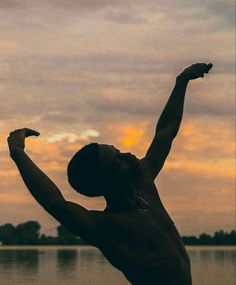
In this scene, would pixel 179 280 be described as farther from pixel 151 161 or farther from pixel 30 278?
pixel 30 278

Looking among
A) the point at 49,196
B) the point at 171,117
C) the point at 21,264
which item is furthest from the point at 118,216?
the point at 21,264

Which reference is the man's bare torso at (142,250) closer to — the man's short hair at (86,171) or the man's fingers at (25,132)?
the man's short hair at (86,171)

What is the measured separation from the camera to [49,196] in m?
5.09

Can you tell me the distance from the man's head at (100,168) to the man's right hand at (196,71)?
895mm

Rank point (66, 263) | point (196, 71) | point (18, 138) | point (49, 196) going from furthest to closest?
point (66, 263) < point (196, 71) < point (18, 138) < point (49, 196)

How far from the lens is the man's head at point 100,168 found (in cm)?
524

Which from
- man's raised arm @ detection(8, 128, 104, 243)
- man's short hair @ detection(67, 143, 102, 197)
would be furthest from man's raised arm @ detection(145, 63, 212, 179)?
man's raised arm @ detection(8, 128, 104, 243)

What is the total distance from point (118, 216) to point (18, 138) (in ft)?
2.44

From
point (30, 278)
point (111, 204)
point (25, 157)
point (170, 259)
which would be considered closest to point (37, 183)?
point (25, 157)

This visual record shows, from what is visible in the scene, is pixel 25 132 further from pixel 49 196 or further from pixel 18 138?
pixel 49 196

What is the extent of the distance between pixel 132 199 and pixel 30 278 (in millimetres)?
53553

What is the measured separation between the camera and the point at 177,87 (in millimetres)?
5980

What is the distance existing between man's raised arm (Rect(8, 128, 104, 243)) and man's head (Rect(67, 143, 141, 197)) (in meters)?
0.17

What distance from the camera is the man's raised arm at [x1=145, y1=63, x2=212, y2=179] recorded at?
580 centimetres
